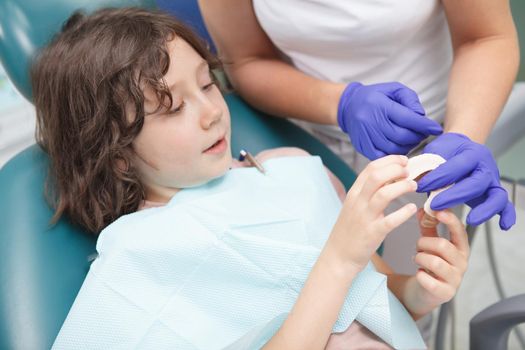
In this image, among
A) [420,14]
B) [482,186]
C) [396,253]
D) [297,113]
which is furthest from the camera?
[396,253]

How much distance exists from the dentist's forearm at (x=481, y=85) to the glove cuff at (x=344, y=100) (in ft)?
0.61

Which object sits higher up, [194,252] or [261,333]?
[194,252]

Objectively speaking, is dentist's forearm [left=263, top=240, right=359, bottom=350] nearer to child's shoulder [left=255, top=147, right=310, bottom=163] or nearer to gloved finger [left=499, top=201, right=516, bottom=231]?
gloved finger [left=499, top=201, right=516, bottom=231]

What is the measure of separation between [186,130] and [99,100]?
0.52ft

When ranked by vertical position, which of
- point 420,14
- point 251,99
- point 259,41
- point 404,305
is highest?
point 420,14

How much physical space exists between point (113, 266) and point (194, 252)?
0.13 meters

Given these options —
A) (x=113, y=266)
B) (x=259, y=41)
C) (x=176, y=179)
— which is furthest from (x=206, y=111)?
(x=259, y=41)

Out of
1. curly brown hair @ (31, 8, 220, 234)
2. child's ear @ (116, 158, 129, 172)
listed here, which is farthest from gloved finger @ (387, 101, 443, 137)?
child's ear @ (116, 158, 129, 172)

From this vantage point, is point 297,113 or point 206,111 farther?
point 297,113

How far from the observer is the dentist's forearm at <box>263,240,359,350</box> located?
80 centimetres

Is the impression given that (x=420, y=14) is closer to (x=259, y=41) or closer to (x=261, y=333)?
(x=259, y=41)

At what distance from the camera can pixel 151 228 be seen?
906 mm

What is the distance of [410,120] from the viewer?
0.93 metres

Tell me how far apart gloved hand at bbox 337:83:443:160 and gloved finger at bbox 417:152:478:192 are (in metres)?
0.15
